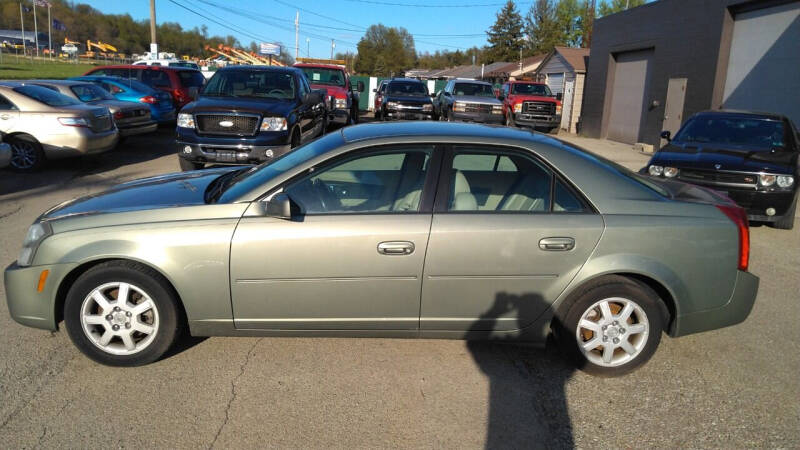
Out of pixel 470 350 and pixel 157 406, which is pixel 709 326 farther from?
pixel 157 406

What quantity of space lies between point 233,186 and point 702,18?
17.3 meters

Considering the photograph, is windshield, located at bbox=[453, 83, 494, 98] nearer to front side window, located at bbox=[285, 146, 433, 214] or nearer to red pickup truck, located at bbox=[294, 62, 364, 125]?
red pickup truck, located at bbox=[294, 62, 364, 125]

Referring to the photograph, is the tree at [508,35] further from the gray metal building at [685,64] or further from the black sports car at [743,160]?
the black sports car at [743,160]

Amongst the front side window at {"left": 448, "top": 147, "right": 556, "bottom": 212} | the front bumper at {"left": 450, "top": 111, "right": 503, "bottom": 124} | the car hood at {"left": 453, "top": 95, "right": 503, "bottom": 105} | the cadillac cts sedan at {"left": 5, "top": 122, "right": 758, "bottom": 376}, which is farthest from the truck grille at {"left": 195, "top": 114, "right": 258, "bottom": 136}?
the car hood at {"left": 453, "top": 95, "right": 503, "bottom": 105}

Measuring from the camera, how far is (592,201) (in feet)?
12.2

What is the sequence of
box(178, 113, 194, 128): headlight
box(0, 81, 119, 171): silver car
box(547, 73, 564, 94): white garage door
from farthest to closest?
box(547, 73, 564, 94): white garage door < box(0, 81, 119, 171): silver car < box(178, 113, 194, 128): headlight

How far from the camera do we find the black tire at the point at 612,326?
12.1 ft

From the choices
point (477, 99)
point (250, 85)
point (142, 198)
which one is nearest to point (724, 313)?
point (142, 198)

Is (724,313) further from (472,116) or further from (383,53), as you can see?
(383,53)

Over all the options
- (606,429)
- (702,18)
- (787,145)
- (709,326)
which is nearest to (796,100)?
(702,18)

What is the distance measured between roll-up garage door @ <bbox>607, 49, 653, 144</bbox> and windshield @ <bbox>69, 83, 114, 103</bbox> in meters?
16.7

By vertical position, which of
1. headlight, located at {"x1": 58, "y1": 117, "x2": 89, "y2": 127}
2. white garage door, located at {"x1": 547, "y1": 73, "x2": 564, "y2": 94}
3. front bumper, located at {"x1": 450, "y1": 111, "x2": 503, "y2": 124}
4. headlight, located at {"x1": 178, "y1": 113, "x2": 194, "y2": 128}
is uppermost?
white garage door, located at {"x1": 547, "y1": 73, "x2": 564, "y2": 94}

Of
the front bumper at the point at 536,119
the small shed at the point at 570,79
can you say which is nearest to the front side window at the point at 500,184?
the front bumper at the point at 536,119

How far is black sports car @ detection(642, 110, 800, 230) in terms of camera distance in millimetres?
7719
